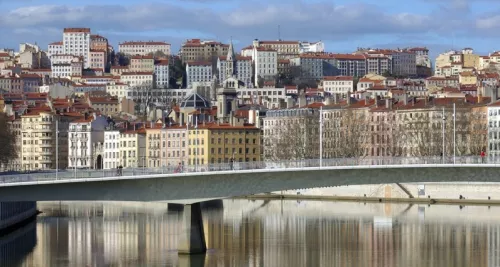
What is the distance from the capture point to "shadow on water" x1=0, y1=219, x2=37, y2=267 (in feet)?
145

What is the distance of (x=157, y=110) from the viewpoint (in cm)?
12500

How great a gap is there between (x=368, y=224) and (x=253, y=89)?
10355 cm

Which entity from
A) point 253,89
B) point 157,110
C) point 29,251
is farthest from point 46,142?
point 29,251

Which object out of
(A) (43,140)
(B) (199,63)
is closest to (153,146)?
(A) (43,140)

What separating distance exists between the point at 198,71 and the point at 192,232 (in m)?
137

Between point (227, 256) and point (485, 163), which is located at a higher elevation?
point (485, 163)

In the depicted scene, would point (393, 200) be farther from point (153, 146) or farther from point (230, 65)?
→ point (230, 65)

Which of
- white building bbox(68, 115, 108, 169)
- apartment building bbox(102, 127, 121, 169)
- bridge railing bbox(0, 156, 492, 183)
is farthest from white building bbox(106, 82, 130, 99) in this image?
bridge railing bbox(0, 156, 492, 183)

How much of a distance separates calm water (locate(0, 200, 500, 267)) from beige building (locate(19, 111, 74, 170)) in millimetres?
43926

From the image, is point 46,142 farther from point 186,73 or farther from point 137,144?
point 186,73

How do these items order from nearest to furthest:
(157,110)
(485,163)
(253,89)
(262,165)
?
1. (485,163)
2. (262,165)
3. (157,110)
4. (253,89)

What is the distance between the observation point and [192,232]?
1791 inches

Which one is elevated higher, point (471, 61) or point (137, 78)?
point (471, 61)

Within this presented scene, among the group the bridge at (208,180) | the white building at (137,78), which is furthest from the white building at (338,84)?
the bridge at (208,180)
